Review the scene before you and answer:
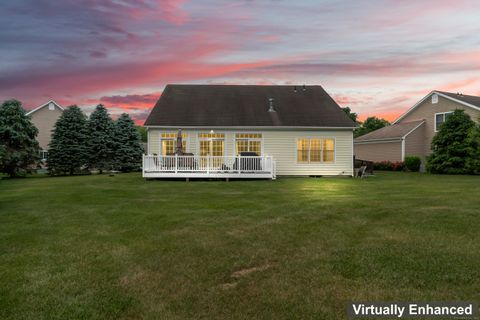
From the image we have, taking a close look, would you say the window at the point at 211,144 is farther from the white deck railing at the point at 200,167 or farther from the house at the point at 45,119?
the house at the point at 45,119

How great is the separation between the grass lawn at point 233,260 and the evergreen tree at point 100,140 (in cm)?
2330

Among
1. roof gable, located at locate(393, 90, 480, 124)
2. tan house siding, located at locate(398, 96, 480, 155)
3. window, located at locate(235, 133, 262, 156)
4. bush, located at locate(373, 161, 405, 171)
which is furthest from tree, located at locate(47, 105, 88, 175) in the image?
roof gable, located at locate(393, 90, 480, 124)

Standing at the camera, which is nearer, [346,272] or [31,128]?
[346,272]

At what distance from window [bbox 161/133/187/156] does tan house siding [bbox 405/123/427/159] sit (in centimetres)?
1898

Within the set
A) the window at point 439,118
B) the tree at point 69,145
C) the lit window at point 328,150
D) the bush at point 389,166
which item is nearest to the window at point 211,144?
the lit window at point 328,150

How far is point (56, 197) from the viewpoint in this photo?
11.6 meters

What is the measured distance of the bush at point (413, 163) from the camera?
26.8 meters

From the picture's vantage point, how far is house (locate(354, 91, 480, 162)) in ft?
87.6

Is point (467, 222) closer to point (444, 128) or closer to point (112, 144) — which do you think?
point (444, 128)

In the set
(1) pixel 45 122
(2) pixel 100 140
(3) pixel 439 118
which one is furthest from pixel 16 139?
(3) pixel 439 118

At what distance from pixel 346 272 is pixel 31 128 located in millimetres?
29403

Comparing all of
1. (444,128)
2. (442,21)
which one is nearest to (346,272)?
(442,21)

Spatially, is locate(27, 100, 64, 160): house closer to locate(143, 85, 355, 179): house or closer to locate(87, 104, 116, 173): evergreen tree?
locate(87, 104, 116, 173): evergreen tree

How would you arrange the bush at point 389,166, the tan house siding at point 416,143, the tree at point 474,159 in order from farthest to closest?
the tan house siding at point 416,143 < the bush at point 389,166 < the tree at point 474,159
